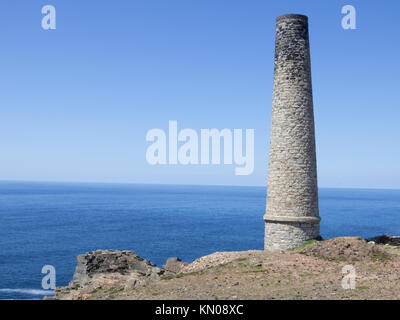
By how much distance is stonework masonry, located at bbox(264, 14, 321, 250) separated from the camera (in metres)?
25.6

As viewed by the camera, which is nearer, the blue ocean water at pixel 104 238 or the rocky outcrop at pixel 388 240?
the rocky outcrop at pixel 388 240

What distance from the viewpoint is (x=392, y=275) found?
18531mm

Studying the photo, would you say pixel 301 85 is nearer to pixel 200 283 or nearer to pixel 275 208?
pixel 275 208

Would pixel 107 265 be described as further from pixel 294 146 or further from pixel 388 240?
pixel 388 240

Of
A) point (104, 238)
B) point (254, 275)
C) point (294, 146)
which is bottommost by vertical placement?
point (104, 238)

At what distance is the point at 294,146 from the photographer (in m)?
25.6

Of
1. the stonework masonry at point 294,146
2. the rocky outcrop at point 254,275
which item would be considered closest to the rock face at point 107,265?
the rocky outcrop at point 254,275

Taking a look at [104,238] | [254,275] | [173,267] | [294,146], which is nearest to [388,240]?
[294,146]

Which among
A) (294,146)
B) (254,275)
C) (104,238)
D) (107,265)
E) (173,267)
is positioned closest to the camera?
(254,275)

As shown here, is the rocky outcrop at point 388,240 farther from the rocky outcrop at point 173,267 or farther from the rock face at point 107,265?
the rock face at point 107,265

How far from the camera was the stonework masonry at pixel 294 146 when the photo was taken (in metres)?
25.6

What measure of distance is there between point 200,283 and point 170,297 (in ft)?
8.12
